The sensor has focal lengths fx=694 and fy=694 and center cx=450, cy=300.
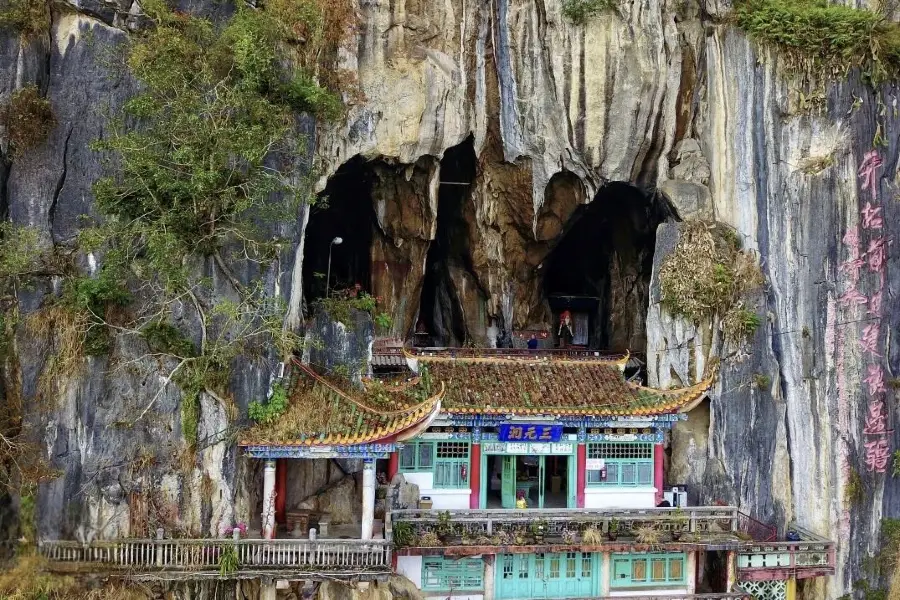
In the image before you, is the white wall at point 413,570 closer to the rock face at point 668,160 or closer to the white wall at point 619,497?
the rock face at point 668,160

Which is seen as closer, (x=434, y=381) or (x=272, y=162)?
(x=272, y=162)

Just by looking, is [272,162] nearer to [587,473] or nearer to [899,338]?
[587,473]

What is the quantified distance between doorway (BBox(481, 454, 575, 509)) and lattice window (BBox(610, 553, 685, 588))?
65.4 inches

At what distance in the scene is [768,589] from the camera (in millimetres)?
14898

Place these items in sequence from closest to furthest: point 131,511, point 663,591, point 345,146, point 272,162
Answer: point 131,511 → point 272,162 → point 663,591 → point 345,146

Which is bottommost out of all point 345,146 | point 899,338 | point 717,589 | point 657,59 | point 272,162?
point 717,589

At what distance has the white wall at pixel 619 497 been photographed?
15.8m

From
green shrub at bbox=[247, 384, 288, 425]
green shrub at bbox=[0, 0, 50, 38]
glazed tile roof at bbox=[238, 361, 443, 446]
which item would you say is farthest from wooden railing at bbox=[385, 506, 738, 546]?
green shrub at bbox=[0, 0, 50, 38]

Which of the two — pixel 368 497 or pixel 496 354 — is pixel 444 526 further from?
pixel 496 354

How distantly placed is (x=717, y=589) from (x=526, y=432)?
5278 mm

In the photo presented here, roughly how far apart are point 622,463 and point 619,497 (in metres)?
0.77

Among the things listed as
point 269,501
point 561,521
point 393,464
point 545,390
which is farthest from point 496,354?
point 269,501

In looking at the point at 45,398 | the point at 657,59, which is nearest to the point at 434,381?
the point at 45,398

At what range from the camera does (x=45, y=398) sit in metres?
12.5
